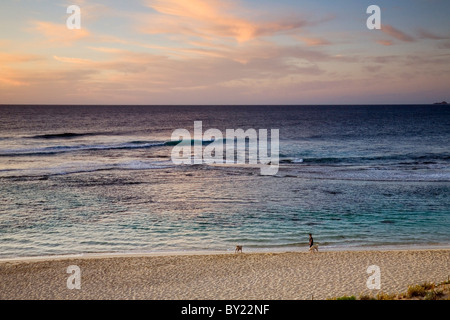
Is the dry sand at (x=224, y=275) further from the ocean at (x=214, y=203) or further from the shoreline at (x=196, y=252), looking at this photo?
the ocean at (x=214, y=203)

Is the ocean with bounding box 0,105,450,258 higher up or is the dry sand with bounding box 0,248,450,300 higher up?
the ocean with bounding box 0,105,450,258

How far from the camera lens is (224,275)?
48.8 feet

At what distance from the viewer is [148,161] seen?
4378 cm

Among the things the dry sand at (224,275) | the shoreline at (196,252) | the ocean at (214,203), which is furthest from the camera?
the ocean at (214,203)

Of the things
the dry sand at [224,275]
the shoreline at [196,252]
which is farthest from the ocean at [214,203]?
the dry sand at [224,275]

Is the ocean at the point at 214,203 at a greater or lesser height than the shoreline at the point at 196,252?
greater

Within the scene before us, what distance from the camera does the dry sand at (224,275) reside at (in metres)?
13.1

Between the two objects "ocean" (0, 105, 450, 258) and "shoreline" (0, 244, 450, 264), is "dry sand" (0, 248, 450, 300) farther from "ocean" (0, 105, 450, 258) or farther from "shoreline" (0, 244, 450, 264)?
"ocean" (0, 105, 450, 258)

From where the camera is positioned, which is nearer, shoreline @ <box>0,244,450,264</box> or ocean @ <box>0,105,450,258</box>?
shoreline @ <box>0,244,450,264</box>

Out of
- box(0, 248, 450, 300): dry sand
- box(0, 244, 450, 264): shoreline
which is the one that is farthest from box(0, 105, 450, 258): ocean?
box(0, 248, 450, 300): dry sand

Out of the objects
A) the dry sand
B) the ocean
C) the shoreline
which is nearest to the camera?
the dry sand

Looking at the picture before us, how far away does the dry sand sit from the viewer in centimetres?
1314

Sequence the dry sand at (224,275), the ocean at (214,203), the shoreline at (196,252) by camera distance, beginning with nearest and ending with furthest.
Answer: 1. the dry sand at (224,275)
2. the shoreline at (196,252)
3. the ocean at (214,203)
